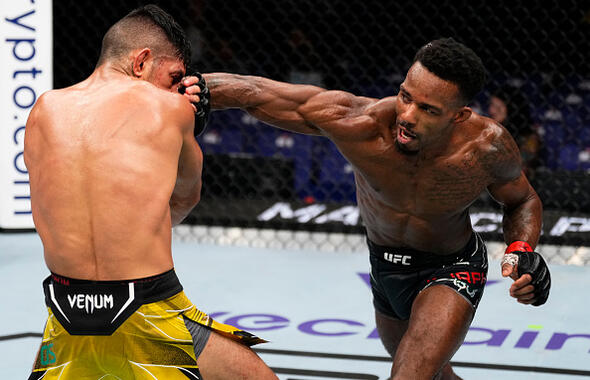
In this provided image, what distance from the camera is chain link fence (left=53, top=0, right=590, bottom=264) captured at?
5.27m

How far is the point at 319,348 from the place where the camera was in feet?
10.5

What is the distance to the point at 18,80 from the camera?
4543 mm

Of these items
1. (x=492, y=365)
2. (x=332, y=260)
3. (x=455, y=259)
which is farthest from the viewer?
(x=332, y=260)

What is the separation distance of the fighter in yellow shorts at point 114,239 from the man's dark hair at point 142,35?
0.09 metres

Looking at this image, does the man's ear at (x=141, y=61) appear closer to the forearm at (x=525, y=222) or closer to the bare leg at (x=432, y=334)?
the bare leg at (x=432, y=334)

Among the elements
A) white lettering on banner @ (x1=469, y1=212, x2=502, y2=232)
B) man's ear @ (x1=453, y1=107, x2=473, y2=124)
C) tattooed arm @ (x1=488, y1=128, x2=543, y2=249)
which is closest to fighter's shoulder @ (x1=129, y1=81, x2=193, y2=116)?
man's ear @ (x1=453, y1=107, x2=473, y2=124)

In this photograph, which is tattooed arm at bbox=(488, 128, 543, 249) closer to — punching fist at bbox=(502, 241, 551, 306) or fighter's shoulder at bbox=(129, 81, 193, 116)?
punching fist at bbox=(502, 241, 551, 306)

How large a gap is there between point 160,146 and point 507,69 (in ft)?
14.4

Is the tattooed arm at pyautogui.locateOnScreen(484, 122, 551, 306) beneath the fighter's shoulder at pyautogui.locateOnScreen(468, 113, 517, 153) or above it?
beneath

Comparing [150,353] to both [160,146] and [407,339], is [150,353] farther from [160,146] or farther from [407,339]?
[407,339]

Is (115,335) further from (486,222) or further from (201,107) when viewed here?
(486,222)

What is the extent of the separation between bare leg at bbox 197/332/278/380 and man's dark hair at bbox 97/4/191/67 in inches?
24.5

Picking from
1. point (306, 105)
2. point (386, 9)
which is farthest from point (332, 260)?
point (306, 105)

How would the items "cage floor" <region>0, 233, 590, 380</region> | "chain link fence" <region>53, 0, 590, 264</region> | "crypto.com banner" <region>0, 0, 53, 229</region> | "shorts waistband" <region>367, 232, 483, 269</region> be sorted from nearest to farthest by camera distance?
"shorts waistband" <region>367, 232, 483, 269</region>
"cage floor" <region>0, 233, 590, 380</region>
"crypto.com banner" <region>0, 0, 53, 229</region>
"chain link fence" <region>53, 0, 590, 264</region>
